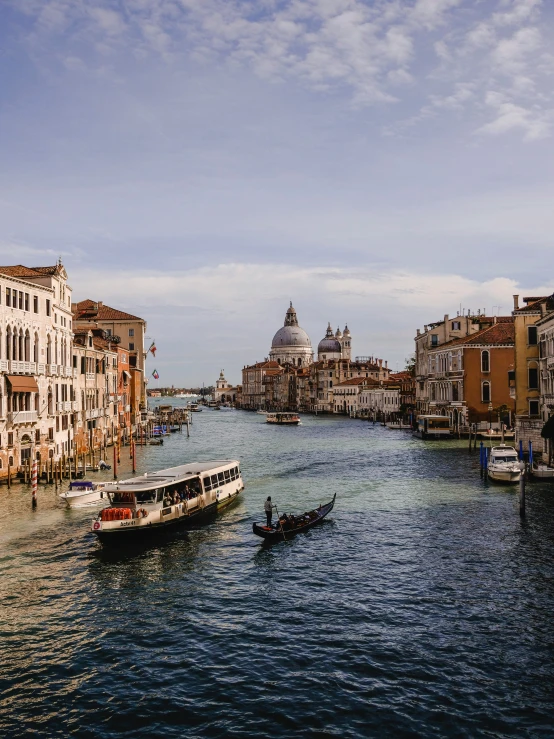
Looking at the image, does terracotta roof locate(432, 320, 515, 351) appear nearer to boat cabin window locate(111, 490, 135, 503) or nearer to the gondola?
the gondola

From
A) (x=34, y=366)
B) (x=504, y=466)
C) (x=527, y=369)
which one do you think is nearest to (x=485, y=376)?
(x=527, y=369)

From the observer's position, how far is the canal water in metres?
11.9

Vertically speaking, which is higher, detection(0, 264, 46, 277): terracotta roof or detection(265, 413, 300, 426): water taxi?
detection(0, 264, 46, 277): terracotta roof

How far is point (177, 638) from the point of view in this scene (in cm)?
1529

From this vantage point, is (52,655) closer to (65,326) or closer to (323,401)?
(65,326)

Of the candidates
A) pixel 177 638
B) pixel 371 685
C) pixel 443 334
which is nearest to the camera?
pixel 371 685

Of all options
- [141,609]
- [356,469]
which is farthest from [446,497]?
[141,609]

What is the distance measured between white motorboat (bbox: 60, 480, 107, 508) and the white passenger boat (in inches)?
129

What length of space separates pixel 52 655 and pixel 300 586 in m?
6.93

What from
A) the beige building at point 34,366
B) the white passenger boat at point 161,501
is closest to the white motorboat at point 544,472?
the white passenger boat at point 161,501

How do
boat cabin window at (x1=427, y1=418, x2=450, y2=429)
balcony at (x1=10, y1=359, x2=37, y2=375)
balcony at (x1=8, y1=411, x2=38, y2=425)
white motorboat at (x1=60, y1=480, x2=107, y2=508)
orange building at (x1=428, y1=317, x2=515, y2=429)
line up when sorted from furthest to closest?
1. boat cabin window at (x1=427, y1=418, x2=450, y2=429)
2. orange building at (x1=428, y1=317, x2=515, y2=429)
3. balcony at (x1=10, y1=359, x2=37, y2=375)
4. balcony at (x1=8, y1=411, x2=38, y2=425)
5. white motorboat at (x1=60, y1=480, x2=107, y2=508)

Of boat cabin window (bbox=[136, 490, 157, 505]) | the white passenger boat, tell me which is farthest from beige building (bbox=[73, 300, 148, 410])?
boat cabin window (bbox=[136, 490, 157, 505])

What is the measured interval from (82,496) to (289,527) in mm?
10367

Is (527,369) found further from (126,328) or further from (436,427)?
(126,328)
